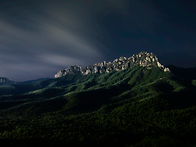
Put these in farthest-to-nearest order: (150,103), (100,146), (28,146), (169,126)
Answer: (150,103), (169,126), (100,146), (28,146)

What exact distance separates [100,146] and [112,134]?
12.5m

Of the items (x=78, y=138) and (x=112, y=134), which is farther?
(x=112, y=134)

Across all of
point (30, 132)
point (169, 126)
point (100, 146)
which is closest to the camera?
point (100, 146)

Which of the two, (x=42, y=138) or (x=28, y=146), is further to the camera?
(x=42, y=138)

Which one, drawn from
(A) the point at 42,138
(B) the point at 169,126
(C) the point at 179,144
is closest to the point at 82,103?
(A) the point at 42,138

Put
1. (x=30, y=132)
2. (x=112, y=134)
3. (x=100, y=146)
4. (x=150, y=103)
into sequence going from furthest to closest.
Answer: (x=150, y=103) < (x=30, y=132) < (x=112, y=134) < (x=100, y=146)

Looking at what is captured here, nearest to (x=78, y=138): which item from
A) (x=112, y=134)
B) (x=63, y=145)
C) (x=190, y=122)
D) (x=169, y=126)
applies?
(x=63, y=145)

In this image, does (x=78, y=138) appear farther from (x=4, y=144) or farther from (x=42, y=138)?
(x=4, y=144)

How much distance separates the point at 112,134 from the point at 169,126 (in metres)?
46.5

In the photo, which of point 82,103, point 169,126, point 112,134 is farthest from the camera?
point 82,103

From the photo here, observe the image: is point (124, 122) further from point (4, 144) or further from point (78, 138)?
point (4, 144)

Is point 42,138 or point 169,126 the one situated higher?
point 42,138

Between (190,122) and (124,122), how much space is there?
49265 mm

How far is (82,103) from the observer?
187 metres
